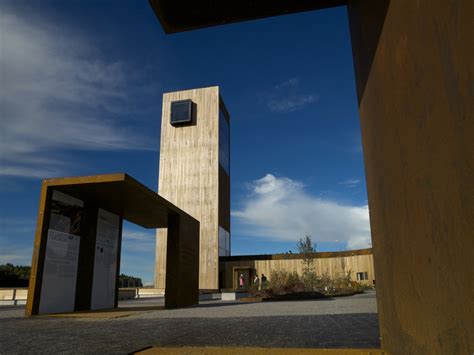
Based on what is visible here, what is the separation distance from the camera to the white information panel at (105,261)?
12.8 metres

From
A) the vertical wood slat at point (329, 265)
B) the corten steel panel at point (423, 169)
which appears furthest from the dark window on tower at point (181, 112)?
the corten steel panel at point (423, 169)

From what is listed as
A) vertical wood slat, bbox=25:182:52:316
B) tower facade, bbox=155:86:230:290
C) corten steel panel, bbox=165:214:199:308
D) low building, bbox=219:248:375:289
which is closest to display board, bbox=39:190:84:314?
vertical wood slat, bbox=25:182:52:316

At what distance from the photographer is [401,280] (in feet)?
7.88

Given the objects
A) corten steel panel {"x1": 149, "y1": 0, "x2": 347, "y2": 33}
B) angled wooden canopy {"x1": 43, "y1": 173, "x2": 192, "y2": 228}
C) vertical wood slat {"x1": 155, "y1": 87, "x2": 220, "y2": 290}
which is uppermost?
vertical wood slat {"x1": 155, "y1": 87, "x2": 220, "y2": 290}

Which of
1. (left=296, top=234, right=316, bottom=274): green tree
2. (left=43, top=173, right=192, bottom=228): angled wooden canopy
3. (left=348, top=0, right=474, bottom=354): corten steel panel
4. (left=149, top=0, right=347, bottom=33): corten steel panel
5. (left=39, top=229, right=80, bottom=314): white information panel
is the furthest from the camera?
(left=296, top=234, right=316, bottom=274): green tree

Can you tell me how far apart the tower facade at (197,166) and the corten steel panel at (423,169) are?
93.2 ft

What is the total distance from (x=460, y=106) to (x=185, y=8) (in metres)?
3.04

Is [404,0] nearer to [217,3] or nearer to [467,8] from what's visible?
[467,8]

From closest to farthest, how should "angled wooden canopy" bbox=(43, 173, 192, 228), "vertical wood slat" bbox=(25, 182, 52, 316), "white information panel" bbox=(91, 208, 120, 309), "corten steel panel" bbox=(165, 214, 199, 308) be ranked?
"vertical wood slat" bbox=(25, 182, 52, 316) < "angled wooden canopy" bbox=(43, 173, 192, 228) < "white information panel" bbox=(91, 208, 120, 309) < "corten steel panel" bbox=(165, 214, 199, 308)

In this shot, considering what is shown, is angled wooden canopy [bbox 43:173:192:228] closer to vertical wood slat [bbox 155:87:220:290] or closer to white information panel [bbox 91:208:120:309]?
white information panel [bbox 91:208:120:309]

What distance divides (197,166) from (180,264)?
1939 cm

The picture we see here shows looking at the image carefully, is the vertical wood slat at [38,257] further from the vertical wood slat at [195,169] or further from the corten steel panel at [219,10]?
the vertical wood slat at [195,169]

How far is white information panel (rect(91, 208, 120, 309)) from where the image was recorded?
1277cm

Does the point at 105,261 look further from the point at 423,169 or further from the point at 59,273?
the point at 423,169
